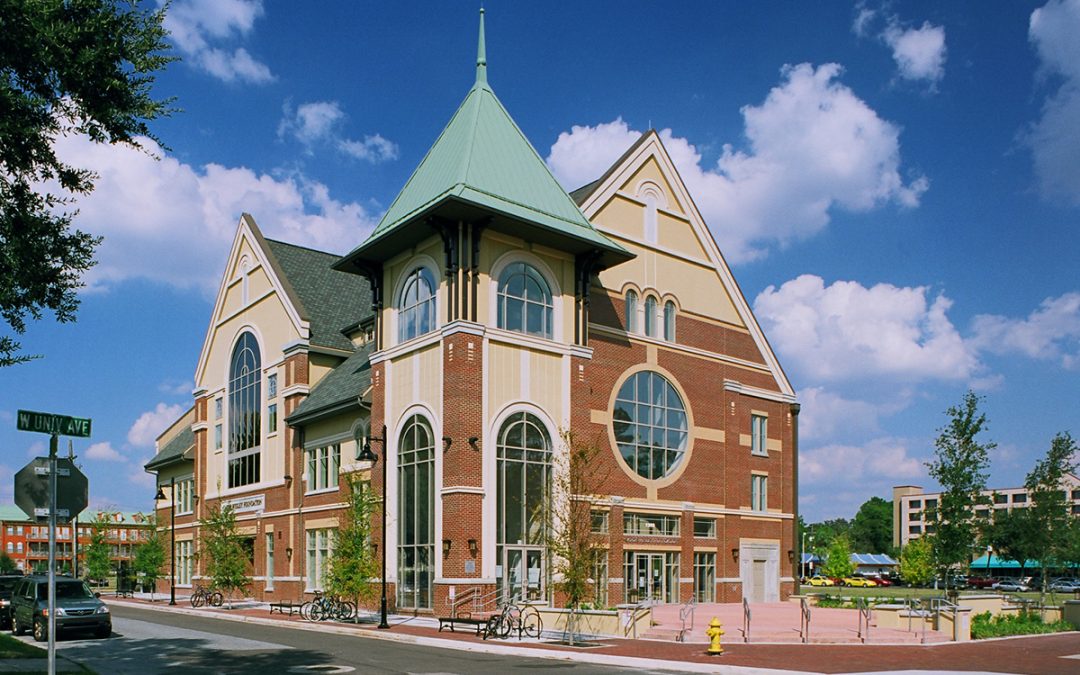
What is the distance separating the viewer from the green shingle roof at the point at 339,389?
39.8m

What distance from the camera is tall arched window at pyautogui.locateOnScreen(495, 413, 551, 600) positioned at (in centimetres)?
3316

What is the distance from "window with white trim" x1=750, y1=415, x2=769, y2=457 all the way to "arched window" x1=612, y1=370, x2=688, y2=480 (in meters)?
5.74

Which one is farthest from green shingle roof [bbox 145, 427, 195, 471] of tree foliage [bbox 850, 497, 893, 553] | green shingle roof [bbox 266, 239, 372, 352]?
tree foliage [bbox 850, 497, 893, 553]

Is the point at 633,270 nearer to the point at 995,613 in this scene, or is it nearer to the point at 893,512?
the point at 995,613

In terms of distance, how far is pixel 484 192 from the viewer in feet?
111

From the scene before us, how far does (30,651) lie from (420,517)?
48.4 feet

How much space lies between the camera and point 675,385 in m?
41.9

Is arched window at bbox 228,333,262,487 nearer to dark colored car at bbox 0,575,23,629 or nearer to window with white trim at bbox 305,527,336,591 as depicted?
window with white trim at bbox 305,527,336,591

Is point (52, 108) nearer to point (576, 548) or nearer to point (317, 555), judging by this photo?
point (576, 548)

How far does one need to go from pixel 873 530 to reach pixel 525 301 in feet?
516

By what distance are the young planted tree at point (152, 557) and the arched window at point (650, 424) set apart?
3362 cm

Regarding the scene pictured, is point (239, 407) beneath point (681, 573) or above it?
above

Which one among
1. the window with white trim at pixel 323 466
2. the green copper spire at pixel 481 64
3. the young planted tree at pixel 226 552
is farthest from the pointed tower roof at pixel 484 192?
the young planted tree at pixel 226 552

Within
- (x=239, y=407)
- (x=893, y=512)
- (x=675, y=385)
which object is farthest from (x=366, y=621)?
(x=893, y=512)
